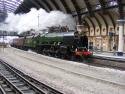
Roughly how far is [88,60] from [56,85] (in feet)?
48.2

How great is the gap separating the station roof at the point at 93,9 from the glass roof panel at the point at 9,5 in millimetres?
15256

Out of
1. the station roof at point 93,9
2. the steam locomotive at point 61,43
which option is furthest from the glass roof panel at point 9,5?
the steam locomotive at point 61,43

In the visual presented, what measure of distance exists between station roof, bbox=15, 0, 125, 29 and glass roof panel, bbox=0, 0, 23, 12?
601 inches

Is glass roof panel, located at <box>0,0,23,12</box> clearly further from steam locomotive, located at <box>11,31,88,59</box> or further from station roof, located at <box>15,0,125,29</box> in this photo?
steam locomotive, located at <box>11,31,88,59</box>

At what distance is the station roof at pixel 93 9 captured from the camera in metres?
43.3

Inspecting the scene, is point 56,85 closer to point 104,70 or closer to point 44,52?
point 104,70

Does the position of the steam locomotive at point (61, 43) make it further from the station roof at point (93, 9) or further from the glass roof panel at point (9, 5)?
the glass roof panel at point (9, 5)

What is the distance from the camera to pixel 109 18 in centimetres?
4941

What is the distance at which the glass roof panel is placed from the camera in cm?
8015

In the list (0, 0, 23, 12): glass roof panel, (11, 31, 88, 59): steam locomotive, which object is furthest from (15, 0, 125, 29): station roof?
(0, 0, 23, 12): glass roof panel

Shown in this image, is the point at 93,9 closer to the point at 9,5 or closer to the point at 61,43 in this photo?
the point at 61,43

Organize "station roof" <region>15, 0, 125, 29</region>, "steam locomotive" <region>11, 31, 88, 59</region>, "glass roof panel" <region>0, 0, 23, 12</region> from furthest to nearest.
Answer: "glass roof panel" <region>0, 0, 23, 12</region> → "station roof" <region>15, 0, 125, 29</region> → "steam locomotive" <region>11, 31, 88, 59</region>

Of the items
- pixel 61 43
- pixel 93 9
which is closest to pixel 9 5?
pixel 93 9

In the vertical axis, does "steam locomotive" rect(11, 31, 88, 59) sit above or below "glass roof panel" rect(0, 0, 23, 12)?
below
